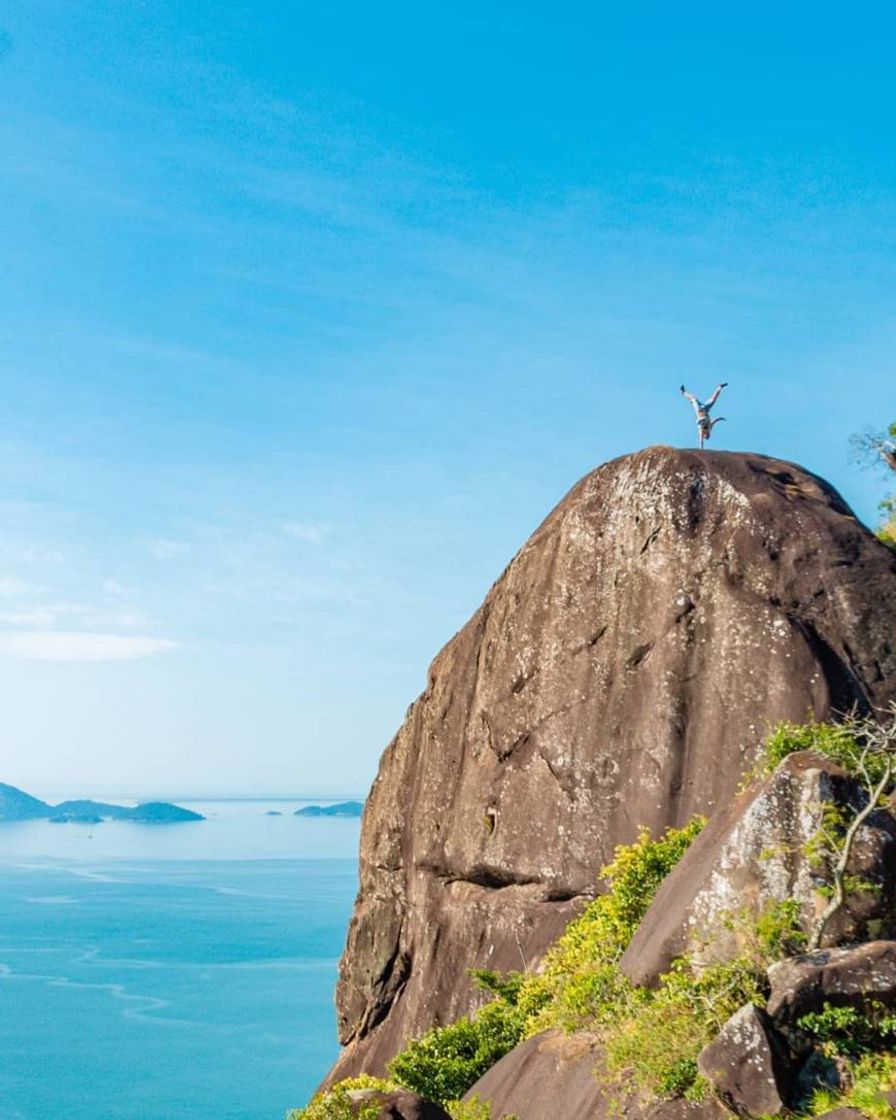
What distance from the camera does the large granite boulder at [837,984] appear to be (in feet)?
33.3

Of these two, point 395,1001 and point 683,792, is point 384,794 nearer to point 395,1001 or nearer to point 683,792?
point 395,1001

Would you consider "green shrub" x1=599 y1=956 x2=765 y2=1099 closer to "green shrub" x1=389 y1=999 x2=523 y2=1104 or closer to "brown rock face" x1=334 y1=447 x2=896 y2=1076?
"green shrub" x1=389 y1=999 x2=523 y2=1104

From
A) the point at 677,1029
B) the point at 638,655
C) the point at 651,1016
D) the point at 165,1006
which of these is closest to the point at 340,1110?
the point at 651,1016

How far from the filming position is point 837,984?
33.6 feet

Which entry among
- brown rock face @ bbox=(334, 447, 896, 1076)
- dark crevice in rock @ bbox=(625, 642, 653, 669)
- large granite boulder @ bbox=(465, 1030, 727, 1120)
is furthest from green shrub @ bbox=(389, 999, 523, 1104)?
dark crevice in rock @ bbox=(625, 642, 653, 669)

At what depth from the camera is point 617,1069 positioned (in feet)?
37.6

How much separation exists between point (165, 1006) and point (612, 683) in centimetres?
9087

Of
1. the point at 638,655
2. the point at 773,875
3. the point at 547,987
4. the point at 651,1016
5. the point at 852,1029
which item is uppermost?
the point at 638,655

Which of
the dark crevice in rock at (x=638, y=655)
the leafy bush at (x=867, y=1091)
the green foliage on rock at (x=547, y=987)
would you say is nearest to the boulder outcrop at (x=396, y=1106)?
the green foliage on rock at (x=547, y=987)

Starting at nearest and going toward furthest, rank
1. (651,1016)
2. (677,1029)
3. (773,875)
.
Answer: (677,1029)
(651,1016)
(773,875)

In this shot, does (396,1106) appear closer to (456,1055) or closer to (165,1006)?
(456,1055)

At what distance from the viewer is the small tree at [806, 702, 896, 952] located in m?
11.4

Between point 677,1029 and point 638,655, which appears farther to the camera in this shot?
point 638,655

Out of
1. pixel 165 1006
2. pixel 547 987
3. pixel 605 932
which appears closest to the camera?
pixel 605 932
